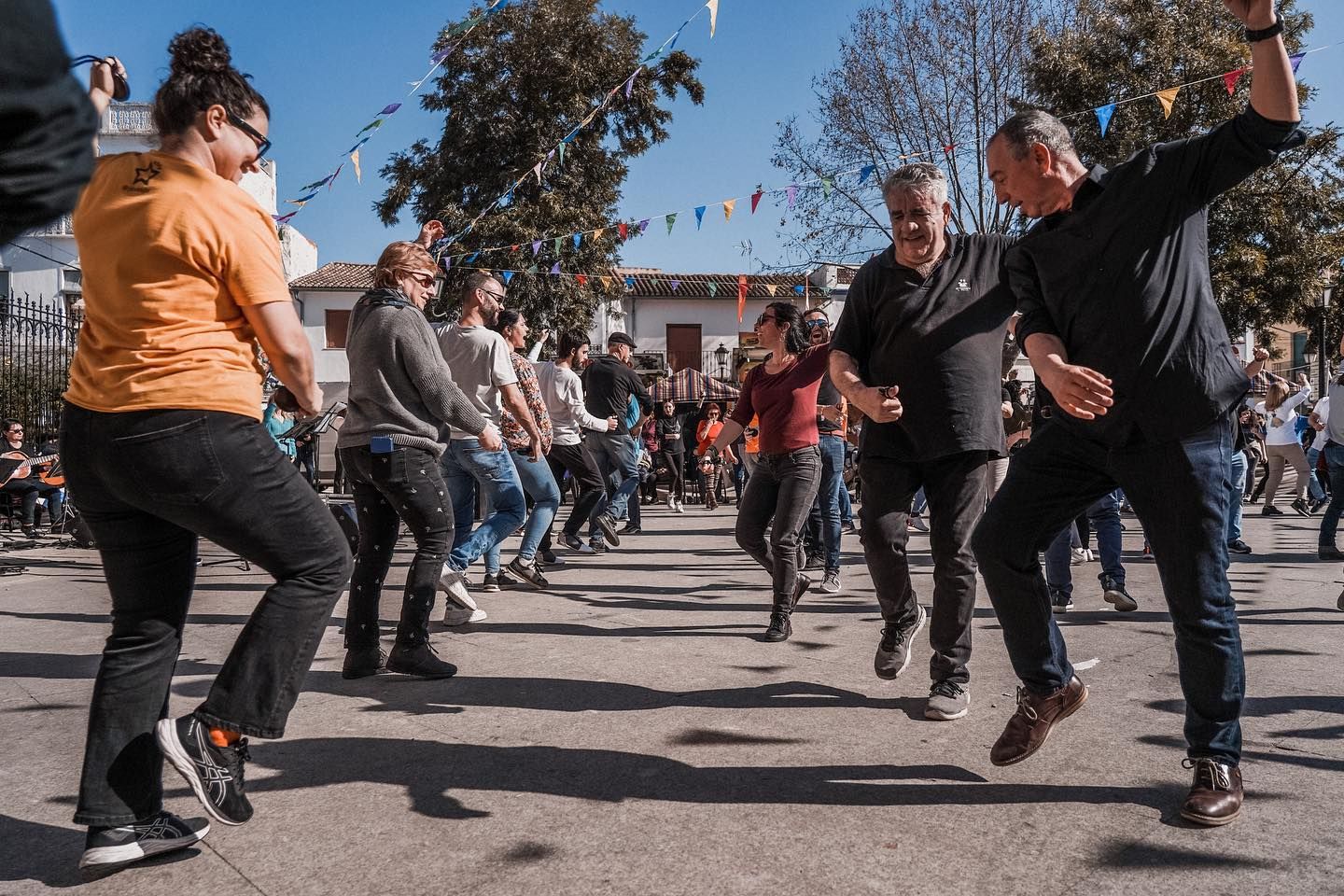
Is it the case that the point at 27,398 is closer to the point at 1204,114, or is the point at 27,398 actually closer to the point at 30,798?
the point at 30,798

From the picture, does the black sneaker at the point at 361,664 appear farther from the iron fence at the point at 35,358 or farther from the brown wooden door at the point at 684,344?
the brown wooden door at the point at 684,344

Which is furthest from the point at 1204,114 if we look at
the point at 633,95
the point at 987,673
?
the point at 987,673

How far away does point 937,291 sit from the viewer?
4012 mm

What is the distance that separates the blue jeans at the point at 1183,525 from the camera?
2.84 m

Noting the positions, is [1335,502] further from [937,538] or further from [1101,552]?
[937,538]

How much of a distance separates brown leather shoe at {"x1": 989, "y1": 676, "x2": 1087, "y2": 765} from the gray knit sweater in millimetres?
2589

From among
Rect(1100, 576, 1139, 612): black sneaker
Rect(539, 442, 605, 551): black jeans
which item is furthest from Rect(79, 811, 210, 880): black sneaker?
Rect(539, 442, 605, 551): black jeans

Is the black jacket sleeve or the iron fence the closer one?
the black jacket sleeve

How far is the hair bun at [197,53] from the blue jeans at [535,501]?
456 cm

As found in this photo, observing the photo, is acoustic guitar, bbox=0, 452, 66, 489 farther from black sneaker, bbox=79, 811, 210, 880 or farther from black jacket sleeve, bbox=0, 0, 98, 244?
black jacket sleeve, bbox=0, 0, 98, 244

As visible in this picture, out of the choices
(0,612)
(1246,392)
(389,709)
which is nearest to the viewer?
(1246,392)

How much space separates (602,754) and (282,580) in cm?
122

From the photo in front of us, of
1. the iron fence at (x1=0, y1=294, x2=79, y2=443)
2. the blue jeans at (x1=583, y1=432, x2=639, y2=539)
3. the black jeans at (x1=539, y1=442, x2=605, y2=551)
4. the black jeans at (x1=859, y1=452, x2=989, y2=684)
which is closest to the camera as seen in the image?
the black jeans at (x1=859, y1=452, x2=989, y2=684)

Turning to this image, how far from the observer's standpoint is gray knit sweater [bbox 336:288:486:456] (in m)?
4.54
